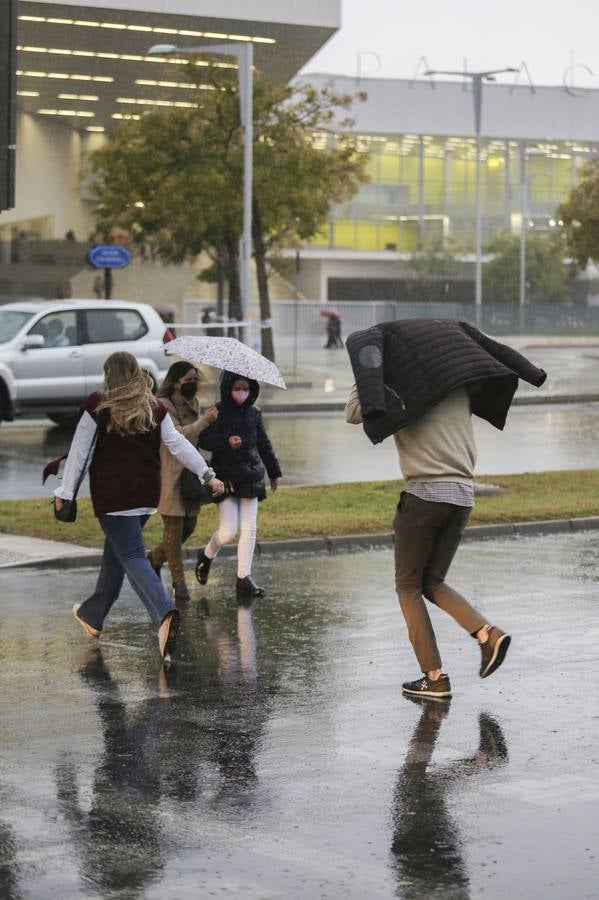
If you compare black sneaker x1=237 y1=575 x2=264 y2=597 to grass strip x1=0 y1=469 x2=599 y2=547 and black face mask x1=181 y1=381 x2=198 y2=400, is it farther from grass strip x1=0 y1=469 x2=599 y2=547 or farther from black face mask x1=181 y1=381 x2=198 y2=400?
grass strip x1=0 y1=469 x2=599 y2=547

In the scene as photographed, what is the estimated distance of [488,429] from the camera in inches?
A: 1101

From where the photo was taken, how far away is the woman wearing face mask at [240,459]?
448 inches

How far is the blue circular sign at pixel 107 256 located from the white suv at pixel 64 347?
1089cm

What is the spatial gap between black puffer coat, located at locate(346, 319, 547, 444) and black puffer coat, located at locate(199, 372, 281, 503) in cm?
314

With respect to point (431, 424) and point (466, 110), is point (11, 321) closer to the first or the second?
point (431, 424)

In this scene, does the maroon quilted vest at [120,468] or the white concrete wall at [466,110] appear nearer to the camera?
the maroon quilted vest at [120,468]

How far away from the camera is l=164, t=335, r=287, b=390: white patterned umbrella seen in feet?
35.0

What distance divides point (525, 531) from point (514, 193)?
3301 inches

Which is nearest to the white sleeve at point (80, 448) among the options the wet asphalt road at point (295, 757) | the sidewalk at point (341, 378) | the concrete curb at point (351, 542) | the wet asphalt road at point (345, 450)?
the wet asphalt road at point (295, 757)

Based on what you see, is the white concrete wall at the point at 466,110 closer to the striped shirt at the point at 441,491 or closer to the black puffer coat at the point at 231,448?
the black puffer coat at the point at 231,448

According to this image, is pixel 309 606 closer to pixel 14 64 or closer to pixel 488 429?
pixel 14 64

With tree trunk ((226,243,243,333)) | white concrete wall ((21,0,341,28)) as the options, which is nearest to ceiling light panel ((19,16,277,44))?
white concrete wall ((21,0,341,28))

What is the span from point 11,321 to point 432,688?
61.0ft

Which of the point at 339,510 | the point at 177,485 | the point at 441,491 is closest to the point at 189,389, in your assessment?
the point at 177,485
